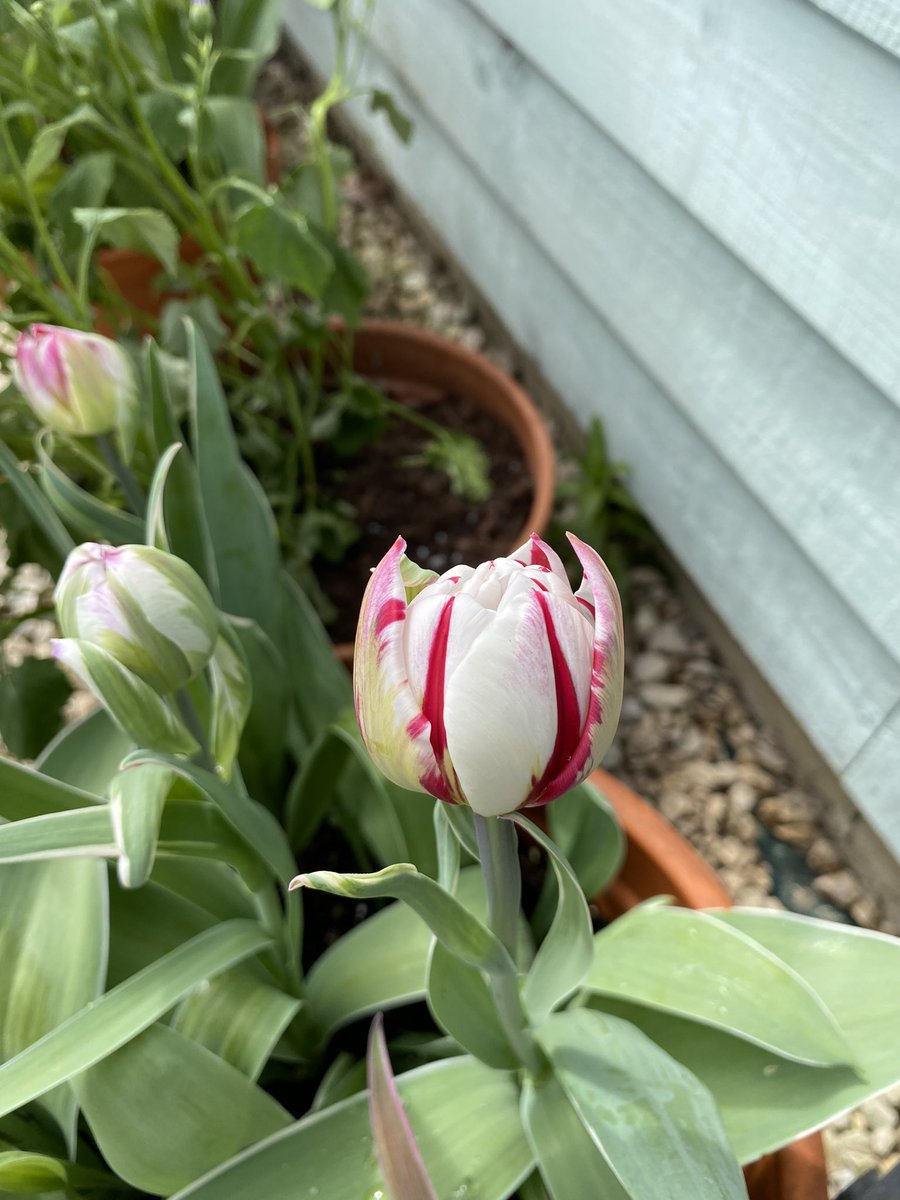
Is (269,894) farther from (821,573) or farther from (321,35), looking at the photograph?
(321,35)

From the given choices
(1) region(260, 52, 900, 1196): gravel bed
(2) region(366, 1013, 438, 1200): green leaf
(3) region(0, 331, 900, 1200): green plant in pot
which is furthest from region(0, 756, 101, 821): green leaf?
(1) region(260, 52, 900, 1196): gravel bed

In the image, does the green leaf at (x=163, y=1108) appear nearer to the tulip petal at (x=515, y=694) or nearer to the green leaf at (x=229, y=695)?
the green leaf at (x=229, y=695)

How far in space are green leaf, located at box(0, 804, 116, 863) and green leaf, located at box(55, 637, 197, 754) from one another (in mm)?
38

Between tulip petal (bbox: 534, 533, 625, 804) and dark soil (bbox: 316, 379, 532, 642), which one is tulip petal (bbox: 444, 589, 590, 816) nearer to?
tulip petal (bbox: 534, 533, 625, 804)

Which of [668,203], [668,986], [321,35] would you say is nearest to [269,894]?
[668,986]

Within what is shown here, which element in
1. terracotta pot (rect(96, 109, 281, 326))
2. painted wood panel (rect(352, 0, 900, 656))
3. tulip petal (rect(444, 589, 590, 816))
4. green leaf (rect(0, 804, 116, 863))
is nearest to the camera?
tulip petal (rect(444, 589, 590, 816))

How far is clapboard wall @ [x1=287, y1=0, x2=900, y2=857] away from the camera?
60cm

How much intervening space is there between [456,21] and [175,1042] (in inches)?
44.8

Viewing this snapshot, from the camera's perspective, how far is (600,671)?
0.92 feet

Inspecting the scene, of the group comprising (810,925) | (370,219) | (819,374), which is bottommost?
(370,219)

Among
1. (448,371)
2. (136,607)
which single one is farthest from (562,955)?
(448,371)

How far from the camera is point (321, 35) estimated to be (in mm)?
1693

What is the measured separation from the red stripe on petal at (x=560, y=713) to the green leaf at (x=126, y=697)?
19cm

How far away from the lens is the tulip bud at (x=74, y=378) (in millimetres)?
501
